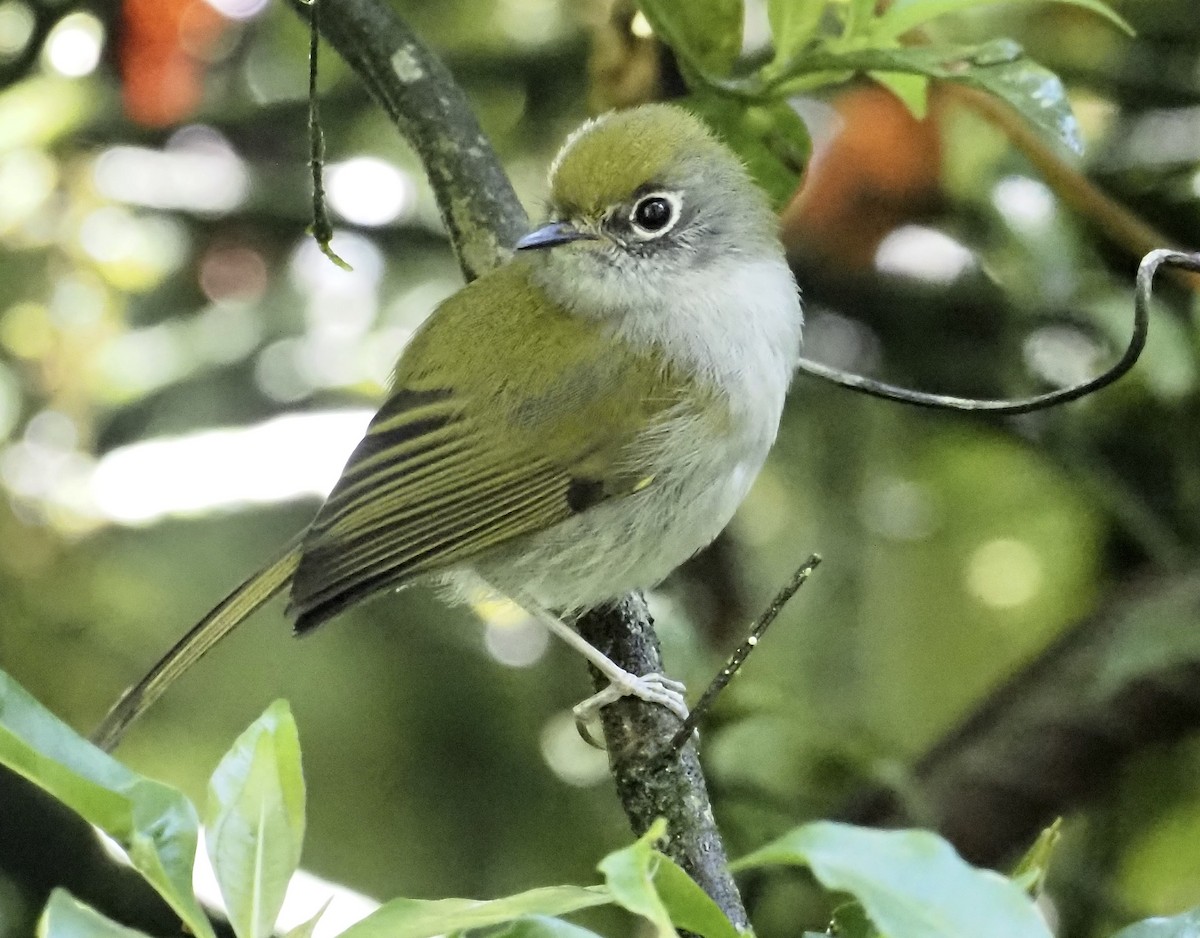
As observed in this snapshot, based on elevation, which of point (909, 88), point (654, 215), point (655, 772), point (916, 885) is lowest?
point (655, 772)

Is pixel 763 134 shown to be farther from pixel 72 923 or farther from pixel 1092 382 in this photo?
pixel 72 923

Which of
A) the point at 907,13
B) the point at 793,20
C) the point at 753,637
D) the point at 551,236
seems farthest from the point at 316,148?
the point at 753,637

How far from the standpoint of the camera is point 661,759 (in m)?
1.53

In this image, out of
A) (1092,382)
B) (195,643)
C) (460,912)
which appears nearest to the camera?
(460,912)

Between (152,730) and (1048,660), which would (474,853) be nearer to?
(152,730)

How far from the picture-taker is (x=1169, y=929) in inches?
37.8

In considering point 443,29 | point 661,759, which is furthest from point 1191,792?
point 443,29

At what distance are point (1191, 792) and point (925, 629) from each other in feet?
1.74

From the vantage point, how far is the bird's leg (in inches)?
→ 72.1

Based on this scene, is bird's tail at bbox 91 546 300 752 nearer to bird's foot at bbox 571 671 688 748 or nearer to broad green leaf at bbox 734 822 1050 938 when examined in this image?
bird's foot at bbox 571 671 688 748

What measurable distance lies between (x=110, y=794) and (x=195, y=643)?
1063 millimetres

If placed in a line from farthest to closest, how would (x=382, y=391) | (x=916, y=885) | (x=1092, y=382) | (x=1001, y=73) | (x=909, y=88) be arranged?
(x=382, y=391), (x=909, y=88), (x=1001, y=73), (x=1092, y=382), (x=916, y=885)

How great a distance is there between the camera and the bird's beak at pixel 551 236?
190 centimetres

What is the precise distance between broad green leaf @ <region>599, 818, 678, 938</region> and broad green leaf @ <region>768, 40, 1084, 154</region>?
1114 millimetres
